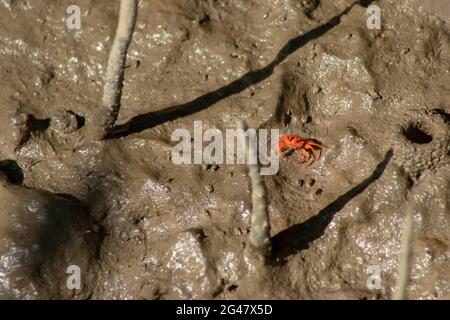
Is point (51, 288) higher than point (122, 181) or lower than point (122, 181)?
lower

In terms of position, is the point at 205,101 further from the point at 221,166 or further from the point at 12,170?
the point at 12,170

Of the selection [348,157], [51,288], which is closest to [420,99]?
[348,157]

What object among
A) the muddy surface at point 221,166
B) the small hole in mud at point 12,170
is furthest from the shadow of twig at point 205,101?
the small hole in mud at point 12,170

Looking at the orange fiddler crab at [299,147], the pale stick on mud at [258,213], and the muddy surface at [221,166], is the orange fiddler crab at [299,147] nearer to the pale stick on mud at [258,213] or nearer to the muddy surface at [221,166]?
the muddy surface at [221,166]

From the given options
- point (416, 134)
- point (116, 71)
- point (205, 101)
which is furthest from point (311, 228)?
point (116, 71)

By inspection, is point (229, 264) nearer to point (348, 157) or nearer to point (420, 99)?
point (348, 157)
